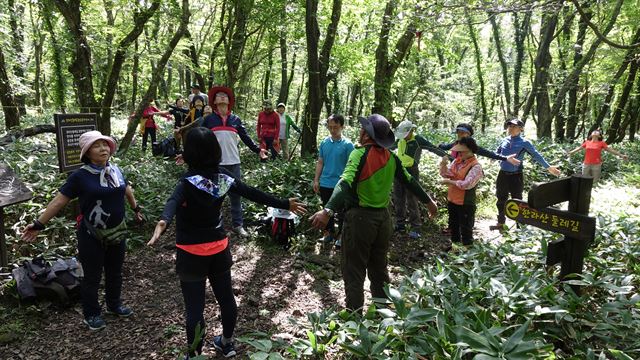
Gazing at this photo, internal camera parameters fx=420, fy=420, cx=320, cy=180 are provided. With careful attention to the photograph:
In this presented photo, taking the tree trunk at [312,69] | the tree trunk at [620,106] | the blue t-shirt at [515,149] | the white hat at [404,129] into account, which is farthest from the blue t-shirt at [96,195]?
the tree trunk at [620,106]

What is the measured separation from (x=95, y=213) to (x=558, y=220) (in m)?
4.09

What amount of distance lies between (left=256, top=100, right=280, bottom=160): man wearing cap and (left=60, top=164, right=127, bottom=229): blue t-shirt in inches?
289

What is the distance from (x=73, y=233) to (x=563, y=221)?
6126 millimetres

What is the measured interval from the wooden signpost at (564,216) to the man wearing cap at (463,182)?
2441 mm

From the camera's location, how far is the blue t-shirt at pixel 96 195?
394cm

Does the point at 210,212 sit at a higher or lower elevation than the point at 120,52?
lower

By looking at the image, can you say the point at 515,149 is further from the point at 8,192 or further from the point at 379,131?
the point at 8,192

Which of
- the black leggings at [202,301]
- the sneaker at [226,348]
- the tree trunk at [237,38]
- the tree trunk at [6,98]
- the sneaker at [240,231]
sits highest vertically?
the tree trunk at [237,38]

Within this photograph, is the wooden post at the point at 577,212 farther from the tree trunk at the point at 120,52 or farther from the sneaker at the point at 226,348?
the tree trunk at the point at 120,52

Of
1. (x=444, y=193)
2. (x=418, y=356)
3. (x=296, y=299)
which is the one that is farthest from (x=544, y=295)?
(x=444, y=193)

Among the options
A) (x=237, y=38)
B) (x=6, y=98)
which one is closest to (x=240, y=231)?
(x=6, y=98)

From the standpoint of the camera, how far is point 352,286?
409cm

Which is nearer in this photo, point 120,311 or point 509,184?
point 120,311

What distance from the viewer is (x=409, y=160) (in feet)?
23.9
